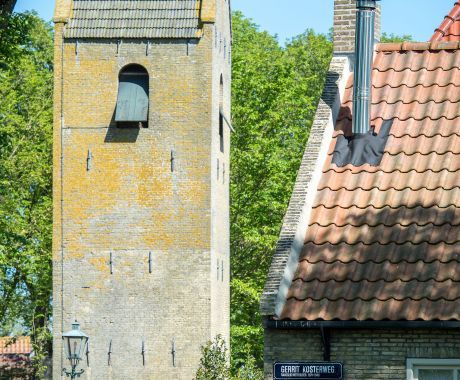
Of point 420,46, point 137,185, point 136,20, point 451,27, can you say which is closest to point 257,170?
point 137,185

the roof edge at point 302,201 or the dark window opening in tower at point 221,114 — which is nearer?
the roof edge at point 302,201

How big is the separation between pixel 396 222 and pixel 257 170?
31.4 meters

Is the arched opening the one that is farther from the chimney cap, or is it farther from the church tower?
the chimney cap

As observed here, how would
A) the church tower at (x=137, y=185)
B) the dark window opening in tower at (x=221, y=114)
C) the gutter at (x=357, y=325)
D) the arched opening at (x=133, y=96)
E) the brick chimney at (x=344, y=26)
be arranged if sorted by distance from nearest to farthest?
1. the gutter at (x=357, y=325)
2. the brick chimney at (x=344, y=26)
3. the church tower at (x=137, y=185)
4. the arched opening at (x=133, y=96)
5. the dark window opening in tower at (x=221, y=114)

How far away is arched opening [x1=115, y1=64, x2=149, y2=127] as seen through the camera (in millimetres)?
39281

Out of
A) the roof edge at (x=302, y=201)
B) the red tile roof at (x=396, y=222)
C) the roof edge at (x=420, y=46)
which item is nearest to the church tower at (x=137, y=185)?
the roof edge at (x=420, y=46)

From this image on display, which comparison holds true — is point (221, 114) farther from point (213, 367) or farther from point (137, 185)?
point (213, 367)

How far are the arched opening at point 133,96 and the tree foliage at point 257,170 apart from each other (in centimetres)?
645

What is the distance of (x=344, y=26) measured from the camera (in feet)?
54.1

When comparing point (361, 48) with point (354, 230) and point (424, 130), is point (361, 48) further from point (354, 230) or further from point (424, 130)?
point (354, 230)

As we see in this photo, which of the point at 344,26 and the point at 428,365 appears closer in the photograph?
the point at 428,365

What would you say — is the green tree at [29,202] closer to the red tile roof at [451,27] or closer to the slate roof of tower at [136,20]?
the slate roof of tower at [136,20]

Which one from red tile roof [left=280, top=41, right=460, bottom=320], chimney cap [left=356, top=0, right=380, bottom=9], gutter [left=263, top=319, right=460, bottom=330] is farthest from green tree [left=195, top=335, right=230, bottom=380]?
gutter [left=263, top=319, right=460, bottom=330]

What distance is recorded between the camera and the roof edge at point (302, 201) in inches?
559
